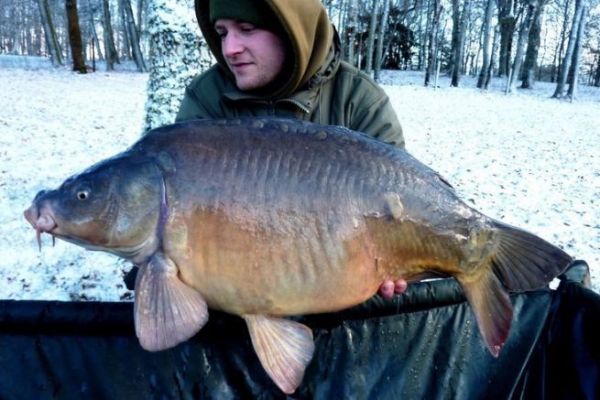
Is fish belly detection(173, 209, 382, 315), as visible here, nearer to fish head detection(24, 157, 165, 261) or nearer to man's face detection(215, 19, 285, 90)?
fish head detection(24, 157, 165, 261)

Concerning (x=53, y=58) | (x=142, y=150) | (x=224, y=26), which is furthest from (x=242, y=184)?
(x=53, y=58)

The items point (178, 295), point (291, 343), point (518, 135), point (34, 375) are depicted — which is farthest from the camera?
point (518, 135)

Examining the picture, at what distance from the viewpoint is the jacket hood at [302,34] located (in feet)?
6.10

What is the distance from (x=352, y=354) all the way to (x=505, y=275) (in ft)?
2.26

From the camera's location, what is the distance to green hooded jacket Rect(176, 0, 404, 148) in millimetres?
2041

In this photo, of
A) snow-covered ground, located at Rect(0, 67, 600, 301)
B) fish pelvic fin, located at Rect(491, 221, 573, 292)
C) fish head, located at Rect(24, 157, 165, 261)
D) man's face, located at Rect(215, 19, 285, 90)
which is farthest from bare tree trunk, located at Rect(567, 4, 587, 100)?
fish head, located at Rect(24, 157, 165, 261)

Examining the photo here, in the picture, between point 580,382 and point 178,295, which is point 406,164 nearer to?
point 178,295

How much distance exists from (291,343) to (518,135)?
8322 millimetres

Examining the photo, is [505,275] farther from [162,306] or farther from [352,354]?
[162,306]

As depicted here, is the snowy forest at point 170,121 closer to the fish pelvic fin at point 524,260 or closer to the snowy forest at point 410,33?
the snowy forest at point 410,33

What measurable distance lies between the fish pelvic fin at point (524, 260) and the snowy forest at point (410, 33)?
2347 millimetres

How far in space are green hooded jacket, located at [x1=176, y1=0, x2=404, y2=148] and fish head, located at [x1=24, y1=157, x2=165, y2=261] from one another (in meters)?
0.79

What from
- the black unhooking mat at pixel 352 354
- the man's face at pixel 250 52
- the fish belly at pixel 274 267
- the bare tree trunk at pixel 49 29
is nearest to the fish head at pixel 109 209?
the fish belly at pixel 274 267

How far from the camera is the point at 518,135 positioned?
29.2 ft
